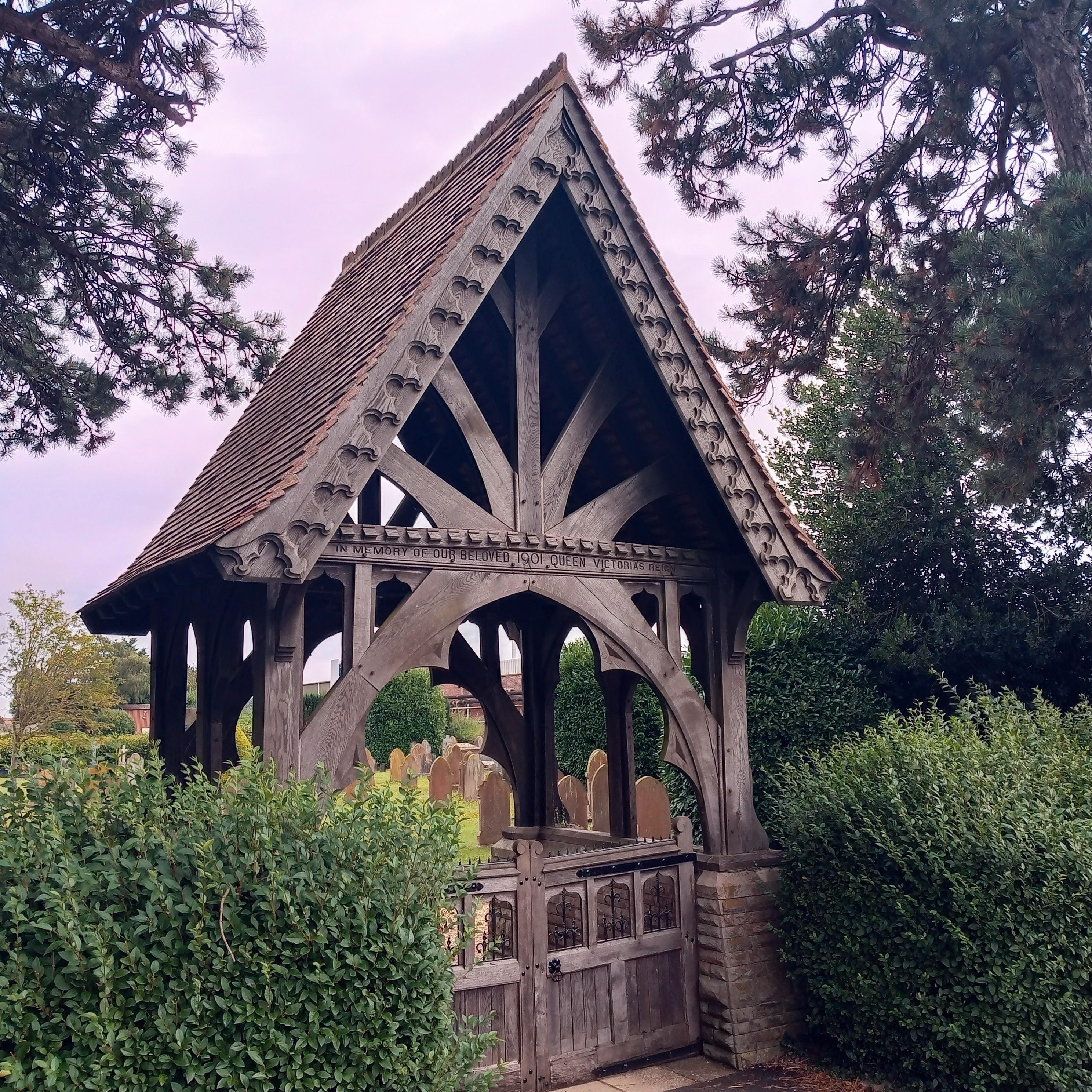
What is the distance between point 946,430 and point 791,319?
2.36 meters

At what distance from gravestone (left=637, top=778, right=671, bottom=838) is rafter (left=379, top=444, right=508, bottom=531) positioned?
5148 millimetres

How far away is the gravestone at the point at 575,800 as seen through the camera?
48.7 feet

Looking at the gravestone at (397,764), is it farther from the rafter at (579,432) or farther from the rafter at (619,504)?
the rafter at (579,432)

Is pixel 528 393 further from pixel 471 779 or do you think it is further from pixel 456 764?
pixel 456 764

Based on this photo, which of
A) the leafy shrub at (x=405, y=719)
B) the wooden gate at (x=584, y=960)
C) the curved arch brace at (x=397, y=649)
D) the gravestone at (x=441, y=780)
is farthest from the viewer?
the leafy shrub at (x=405, y=719)

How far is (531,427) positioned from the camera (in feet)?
23.9

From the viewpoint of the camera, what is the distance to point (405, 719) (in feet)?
107

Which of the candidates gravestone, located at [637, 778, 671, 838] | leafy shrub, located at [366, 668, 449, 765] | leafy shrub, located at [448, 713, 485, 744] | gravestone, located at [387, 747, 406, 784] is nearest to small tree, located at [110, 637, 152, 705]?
leafy shrub, located at [448, 713, 485, 744]

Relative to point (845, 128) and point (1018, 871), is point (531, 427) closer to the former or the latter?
point (1018, 871)

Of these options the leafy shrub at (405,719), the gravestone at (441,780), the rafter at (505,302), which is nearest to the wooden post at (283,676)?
the rafter at (505,302)

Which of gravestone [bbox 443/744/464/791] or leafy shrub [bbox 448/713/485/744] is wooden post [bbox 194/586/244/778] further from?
leafy shrub [bbox 448/713/485/744]

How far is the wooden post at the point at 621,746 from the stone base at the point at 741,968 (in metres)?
1.71

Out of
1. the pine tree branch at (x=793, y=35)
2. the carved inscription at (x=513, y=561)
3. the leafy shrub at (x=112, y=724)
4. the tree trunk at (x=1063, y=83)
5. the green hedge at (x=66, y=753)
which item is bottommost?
the green hedge at (x=66, y=753)

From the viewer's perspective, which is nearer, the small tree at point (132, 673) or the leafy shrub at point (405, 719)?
the leafy shrub at point (405, 719)
